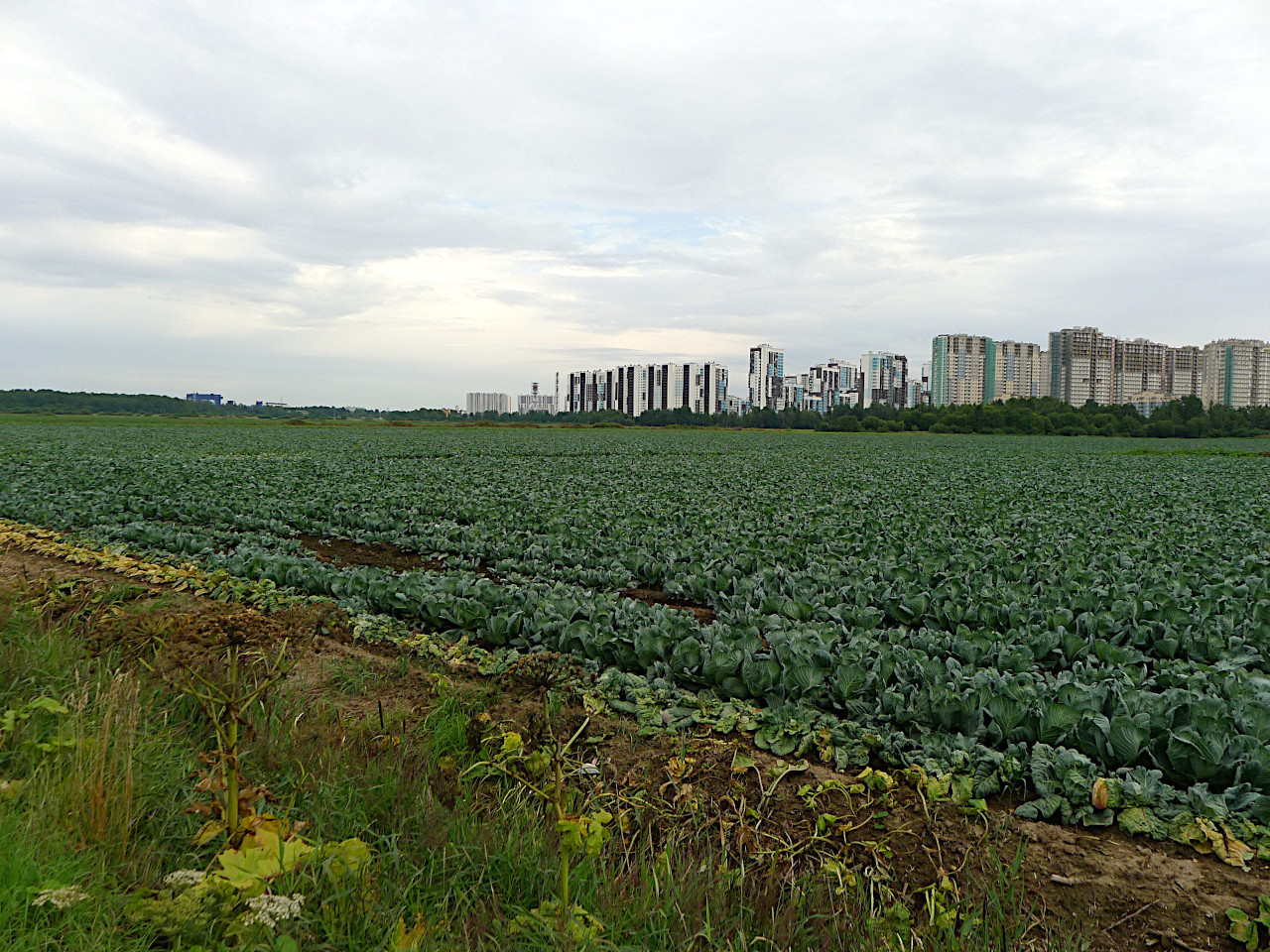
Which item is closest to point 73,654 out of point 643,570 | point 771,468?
point 643,570

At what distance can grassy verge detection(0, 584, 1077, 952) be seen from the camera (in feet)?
8.18

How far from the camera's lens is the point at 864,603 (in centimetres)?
735

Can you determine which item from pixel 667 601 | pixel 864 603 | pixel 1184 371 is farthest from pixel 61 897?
pixel 1184 371

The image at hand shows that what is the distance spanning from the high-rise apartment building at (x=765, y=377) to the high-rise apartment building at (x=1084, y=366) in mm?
62999

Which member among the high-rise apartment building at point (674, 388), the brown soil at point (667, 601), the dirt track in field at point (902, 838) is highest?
the high-rise apartment building at point (674, 388)

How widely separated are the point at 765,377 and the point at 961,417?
8671 cm

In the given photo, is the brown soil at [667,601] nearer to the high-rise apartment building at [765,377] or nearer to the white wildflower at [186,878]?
the white wildflower at [186,878]

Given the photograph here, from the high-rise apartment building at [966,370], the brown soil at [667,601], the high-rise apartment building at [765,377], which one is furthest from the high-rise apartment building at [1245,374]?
the brown soil at [667,601]

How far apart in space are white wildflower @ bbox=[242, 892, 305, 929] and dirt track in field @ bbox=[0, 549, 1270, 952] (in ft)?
3.27

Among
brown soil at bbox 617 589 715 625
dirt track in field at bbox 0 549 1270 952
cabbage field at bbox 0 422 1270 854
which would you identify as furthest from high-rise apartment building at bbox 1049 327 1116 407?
dirt track in field at bbox 0 549 1270 952

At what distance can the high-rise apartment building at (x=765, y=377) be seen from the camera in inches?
7062

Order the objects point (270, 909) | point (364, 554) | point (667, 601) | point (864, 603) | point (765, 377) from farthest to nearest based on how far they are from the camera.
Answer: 1. point (765, 377)
2. point (364, 554)
3. point (667, 601)
4. point (864, 603)
5. point (270, 909)

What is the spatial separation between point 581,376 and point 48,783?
197680 mm

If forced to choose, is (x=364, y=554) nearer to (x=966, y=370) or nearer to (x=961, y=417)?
(x=961, y=417)
